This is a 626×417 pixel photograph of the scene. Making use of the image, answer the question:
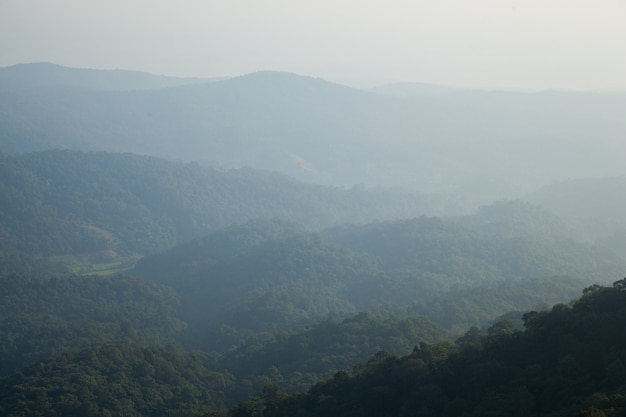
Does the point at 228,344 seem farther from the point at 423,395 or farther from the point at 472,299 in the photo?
the point at 423,395

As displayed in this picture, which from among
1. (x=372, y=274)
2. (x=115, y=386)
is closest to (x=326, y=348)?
(x=115, y=386)

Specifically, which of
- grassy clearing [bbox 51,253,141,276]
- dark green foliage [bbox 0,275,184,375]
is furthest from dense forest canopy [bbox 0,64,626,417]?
grassy clearing [bbox 51,253,141,276]

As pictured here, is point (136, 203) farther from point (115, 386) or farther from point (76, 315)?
point (115, 386)

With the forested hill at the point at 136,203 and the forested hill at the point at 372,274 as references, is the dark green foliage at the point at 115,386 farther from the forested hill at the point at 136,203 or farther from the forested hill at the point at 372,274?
the forested hill at the point at 136,203

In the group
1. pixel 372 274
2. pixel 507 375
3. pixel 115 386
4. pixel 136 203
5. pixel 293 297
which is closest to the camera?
pixel 507 375

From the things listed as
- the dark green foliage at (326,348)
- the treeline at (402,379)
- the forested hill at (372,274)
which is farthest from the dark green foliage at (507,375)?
the forested hill at (372,274)

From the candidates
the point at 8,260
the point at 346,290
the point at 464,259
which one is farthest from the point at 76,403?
the point at 8,260

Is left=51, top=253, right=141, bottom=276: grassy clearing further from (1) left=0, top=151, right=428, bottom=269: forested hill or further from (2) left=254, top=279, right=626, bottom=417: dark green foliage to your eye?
(2) left=254, top=279, right=626, bottom=417: dark green foliage
